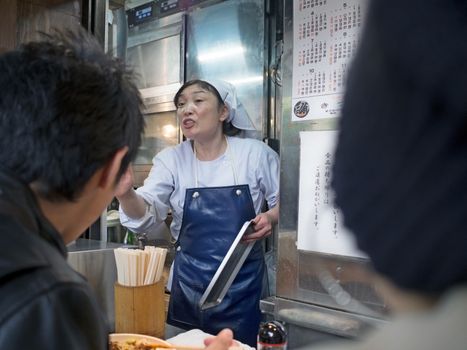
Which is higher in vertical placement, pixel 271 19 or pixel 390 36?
pixel 271 19

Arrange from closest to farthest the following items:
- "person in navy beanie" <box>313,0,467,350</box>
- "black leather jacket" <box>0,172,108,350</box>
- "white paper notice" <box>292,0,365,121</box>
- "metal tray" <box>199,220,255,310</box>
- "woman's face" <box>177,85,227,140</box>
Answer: "person in navy beanie" <box>313,0,467,350</box>, "black leather jacket" <box>0,172,108,350</box>, "white paper notice" <box>292,0,365,121</box>, "metal tray" <box>199,220,255,310</box>, "woman's face" <box>177,85,227,140</box>

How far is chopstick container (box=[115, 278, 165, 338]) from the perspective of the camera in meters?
1.56

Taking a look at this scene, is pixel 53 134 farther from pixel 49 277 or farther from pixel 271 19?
pixel 271 19

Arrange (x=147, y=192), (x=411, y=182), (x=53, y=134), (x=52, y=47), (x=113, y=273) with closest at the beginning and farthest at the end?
1. (x=411, y=182)
2. (x=53, y=134)
3. (x=52, y=47)
4. (x=113, y=273)
5. (x=147, y=192)

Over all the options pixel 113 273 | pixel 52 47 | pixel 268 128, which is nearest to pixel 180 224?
pixel 113 273

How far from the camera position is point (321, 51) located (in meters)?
1.80

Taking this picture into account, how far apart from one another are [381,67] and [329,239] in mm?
1503

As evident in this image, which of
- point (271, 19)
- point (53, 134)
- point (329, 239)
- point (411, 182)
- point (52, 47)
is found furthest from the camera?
point (271, 19)

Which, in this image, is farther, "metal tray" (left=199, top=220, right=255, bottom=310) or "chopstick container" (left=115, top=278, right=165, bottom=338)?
"metal tray" (left=199, top=220, right=255, bottom=310)

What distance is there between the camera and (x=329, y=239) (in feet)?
5.74

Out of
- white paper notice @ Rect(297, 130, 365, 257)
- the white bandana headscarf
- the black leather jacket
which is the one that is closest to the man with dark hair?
the black leather jacket

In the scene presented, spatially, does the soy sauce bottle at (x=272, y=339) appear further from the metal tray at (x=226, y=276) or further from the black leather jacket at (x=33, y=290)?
the metal tray at (x=226, y=276)

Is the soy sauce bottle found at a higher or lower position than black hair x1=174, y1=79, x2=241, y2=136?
lower

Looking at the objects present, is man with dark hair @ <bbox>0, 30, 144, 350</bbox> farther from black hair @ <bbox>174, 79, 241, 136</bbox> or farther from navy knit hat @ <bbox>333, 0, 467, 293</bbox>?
black hair @ <bbox>174, 79, 241, 136</bbox>
